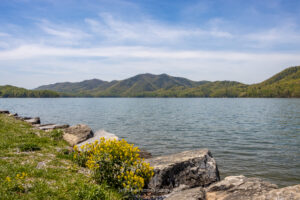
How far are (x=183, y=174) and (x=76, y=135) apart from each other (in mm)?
13420

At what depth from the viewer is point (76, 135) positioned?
21578 millimetres

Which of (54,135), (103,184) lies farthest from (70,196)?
(54,135)

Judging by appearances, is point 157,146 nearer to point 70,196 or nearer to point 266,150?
point 266,150

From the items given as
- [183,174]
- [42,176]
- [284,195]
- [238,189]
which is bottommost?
[183,174]

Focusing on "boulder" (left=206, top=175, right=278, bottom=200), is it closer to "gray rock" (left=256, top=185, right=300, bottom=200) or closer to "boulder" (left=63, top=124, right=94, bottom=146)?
"gray rock" (left=256, top=185, right=300, bottom=200)

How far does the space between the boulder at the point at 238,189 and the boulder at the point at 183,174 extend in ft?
9.08

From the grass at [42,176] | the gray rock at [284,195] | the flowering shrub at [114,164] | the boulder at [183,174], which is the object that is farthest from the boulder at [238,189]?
the grass at [42,176]

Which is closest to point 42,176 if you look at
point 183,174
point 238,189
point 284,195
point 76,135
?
point 183,174

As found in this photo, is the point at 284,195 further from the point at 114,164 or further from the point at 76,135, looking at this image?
the point at 76,135

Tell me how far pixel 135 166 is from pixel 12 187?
5.19 m

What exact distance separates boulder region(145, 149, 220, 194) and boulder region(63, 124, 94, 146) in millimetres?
11302

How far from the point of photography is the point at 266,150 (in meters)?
25.1

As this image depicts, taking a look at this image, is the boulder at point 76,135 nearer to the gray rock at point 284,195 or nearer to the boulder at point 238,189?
the boulder at point 238,189

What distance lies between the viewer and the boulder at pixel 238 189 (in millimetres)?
7738
